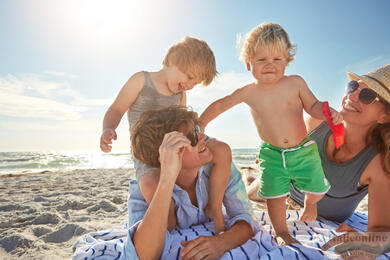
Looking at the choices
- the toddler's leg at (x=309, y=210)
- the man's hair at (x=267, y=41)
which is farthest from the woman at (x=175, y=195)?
the man's hair at (x=267, y=41)

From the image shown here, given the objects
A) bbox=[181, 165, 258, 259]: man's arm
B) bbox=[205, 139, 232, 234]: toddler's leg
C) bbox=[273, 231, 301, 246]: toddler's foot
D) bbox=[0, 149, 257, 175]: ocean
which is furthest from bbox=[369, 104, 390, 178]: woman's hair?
bbox=[0, 149, 257, 175]: ocean

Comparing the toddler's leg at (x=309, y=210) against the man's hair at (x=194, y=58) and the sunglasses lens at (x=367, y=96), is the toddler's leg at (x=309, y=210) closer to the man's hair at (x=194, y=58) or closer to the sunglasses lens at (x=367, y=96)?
the sunglasses lens at (x=367, y=96)

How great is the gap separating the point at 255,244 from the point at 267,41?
74.8 inches

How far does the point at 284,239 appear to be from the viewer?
6.64 feet

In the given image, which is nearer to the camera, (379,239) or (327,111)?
(379,239)

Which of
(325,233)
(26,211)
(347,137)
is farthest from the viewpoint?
(26,211)

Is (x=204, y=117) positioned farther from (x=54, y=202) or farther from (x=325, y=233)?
(x=54, y=202)

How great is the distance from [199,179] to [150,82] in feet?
4.31

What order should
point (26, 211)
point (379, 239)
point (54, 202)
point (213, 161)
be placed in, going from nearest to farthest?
point (379, 239) < point (213, 161) < point (26, 211) < point (54, 202)

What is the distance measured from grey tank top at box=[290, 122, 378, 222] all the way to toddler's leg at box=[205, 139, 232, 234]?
1.37m

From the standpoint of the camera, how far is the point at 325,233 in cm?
231

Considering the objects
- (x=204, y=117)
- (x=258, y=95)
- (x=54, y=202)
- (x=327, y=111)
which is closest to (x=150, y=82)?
(x=204, y=117)

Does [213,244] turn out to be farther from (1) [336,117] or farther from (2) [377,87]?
(2) [377,87]

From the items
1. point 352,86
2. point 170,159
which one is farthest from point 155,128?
point 352,86
